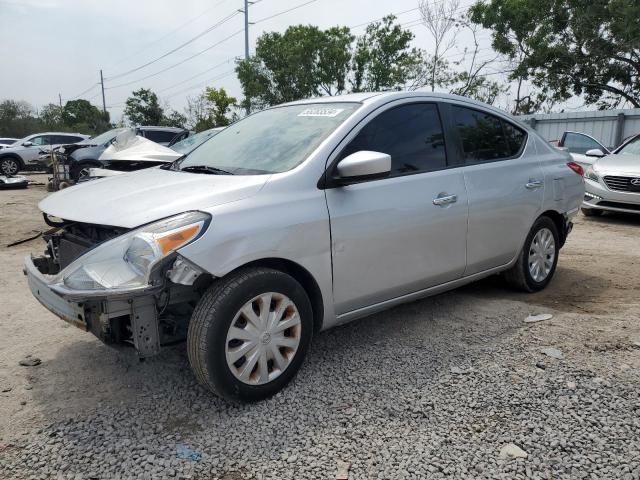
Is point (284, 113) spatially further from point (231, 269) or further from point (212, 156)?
point (231, 269)

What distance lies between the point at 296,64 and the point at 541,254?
81.8ft

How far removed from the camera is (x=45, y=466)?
7.32 ft

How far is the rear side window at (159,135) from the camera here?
14.1 meters

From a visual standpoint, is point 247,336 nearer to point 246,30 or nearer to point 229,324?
point 229,324

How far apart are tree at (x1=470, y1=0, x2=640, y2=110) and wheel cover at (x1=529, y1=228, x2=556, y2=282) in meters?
17.1

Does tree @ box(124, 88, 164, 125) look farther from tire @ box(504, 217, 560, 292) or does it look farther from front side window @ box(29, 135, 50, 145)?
tire @ box(504, 217, 560, 292)

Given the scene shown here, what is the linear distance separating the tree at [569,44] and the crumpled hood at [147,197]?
19.6 metres

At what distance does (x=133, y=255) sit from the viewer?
7.82 feet

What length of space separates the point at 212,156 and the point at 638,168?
7.20 meters

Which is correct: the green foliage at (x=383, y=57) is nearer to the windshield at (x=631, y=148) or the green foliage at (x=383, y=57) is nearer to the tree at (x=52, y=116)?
the windshield at (x=631, y=148)

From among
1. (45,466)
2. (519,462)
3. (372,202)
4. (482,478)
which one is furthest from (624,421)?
(45,466)

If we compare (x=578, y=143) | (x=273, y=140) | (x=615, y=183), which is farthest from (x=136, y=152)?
(x=578, y=143)

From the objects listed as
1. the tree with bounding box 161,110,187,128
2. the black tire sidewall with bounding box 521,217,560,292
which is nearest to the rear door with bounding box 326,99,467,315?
the black tire sidewall with bounding box 521,217,560,292

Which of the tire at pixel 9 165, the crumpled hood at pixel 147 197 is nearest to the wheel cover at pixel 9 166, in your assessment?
the tire at pixel 9 165
